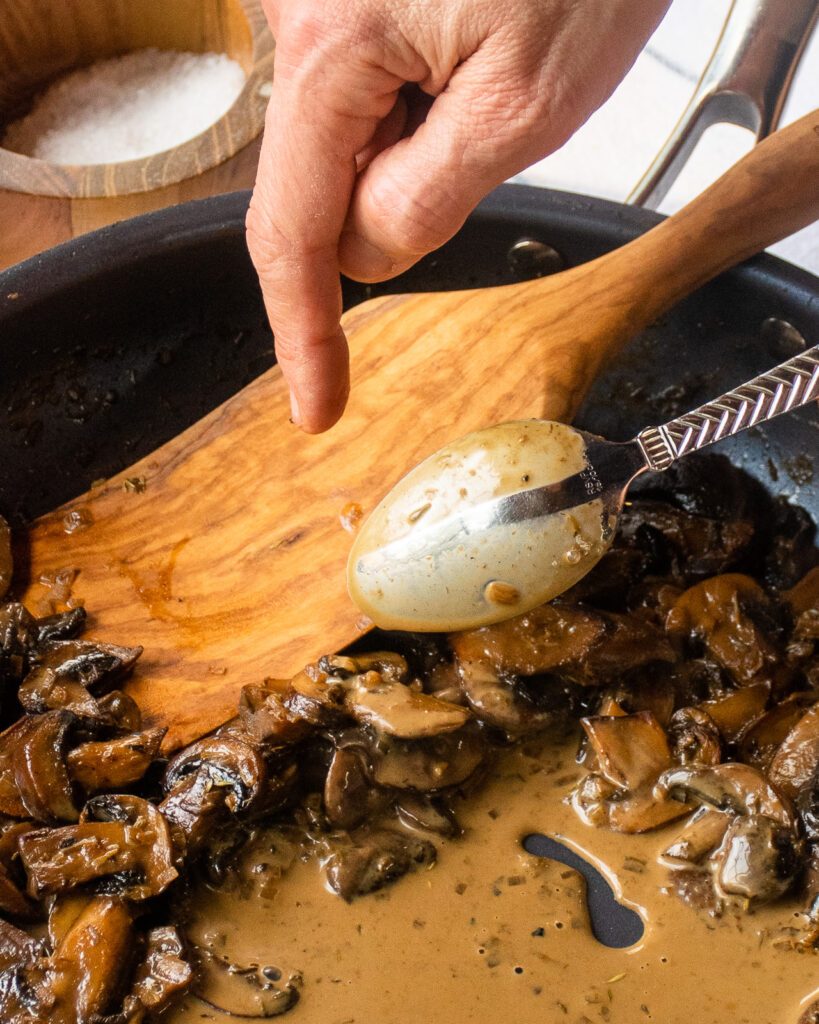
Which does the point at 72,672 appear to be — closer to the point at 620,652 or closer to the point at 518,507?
the point at 518,507

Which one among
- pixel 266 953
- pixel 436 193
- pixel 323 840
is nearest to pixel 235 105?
pixel 436 193

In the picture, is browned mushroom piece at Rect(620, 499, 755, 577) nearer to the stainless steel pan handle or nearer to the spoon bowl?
the spoon bowl

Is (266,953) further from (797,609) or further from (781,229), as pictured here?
(781,229)

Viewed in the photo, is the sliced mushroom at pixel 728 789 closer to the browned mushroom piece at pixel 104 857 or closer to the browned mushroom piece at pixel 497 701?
the browned mushroom piece at pixel 497 701

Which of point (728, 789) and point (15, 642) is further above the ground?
point (15, 642)

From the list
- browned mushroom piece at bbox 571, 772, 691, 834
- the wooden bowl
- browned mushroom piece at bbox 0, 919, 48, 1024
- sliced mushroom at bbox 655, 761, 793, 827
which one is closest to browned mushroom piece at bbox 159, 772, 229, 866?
browned mushroom piece at bbox 0, 919, 48, 1024

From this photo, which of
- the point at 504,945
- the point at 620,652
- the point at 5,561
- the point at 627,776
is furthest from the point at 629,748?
the point at 5,561

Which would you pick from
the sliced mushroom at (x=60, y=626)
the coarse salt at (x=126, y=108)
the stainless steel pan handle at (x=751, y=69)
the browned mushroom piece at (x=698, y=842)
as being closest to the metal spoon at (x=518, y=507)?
the browned mushroom piece at (x=698, y=842)
